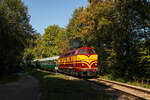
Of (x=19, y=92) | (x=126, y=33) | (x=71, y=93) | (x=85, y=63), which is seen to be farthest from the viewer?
(x=85, y=63)

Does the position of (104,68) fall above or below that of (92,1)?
below

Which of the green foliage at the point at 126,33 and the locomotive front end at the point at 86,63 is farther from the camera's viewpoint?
the locomotive front end at the point at 86,63

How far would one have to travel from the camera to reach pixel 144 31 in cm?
1489

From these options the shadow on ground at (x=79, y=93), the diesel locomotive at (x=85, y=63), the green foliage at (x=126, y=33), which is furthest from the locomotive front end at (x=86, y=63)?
the shadow on ground at (x=79, y=93)

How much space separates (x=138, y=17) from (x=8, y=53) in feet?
44.3

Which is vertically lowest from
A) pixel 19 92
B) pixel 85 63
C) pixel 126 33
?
pixel 19 92

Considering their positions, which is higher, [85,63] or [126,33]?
[126,33]

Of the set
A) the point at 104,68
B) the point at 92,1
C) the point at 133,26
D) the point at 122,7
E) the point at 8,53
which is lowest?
the point at 104,68

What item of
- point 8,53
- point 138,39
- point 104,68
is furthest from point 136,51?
point 8,53

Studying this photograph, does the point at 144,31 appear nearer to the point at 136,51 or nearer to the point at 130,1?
the point at 136,51

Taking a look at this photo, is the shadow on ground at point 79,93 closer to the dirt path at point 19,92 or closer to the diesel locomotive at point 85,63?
the dirt path at point 19,92

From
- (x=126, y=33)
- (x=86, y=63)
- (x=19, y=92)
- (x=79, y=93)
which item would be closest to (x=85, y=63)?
(x=86, y=63)

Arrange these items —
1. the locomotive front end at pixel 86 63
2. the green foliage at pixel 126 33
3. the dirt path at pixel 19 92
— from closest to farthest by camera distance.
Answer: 1. the dirt path at pixel 19 92
2. the green foliage at pixel 126 33
3. the locomotive front end at pixel 86 63

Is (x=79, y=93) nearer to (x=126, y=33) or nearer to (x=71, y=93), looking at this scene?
(x=71, y=93)
